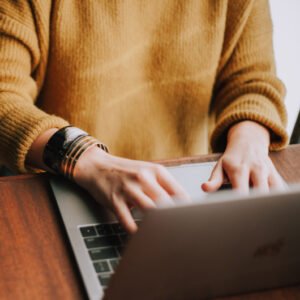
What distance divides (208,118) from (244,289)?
27.9 inches

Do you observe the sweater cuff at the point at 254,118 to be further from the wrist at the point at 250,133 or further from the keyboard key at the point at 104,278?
the keyboard key at the point at 104,278

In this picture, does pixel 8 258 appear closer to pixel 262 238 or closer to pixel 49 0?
pixel 262 238

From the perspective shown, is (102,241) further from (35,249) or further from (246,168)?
(246,168)

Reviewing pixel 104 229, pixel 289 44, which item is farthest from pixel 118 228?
pixel 289 44

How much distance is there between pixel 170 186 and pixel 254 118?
0.33m

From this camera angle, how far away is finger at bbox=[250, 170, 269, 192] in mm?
683

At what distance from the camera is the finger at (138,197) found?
589 mm

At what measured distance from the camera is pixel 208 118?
46.6 inches

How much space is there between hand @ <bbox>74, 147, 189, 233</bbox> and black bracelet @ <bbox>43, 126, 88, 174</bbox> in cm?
4

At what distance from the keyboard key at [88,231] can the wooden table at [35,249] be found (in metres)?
0.02

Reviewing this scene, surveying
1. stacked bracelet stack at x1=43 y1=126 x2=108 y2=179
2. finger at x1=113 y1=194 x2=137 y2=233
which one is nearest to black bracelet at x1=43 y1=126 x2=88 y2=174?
stacked bracelet stack at x1=43 y1=126 x2=108 y2=179

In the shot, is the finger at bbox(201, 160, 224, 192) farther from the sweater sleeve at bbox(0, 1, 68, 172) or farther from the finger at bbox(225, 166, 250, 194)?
the sweater sleeve at bbox(0, 1, 68, 172)

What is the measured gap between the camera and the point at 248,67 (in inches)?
40.7

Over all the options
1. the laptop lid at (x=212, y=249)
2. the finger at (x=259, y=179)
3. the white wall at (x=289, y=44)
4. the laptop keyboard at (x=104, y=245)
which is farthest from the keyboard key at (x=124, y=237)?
the white wall at (x=289, y=44)
